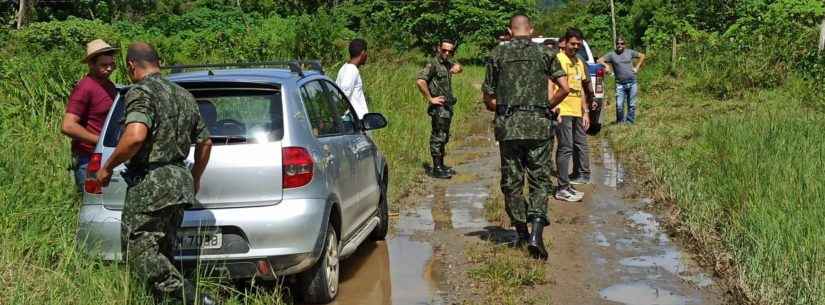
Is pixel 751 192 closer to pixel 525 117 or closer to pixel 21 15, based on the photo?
pixel 525 117

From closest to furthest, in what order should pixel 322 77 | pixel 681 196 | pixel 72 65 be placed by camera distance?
pixel 322 77 → pixel 681 196 → pixel 72 65

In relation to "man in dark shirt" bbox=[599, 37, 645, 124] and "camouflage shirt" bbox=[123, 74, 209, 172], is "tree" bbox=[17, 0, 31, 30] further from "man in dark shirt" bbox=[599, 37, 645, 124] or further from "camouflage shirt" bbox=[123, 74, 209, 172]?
"camouflage shirt" bbox=[123, 74, 209, 172]

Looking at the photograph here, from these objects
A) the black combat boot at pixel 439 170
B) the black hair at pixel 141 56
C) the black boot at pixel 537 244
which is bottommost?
the black combat boot at pixel 439 170

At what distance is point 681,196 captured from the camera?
834 centimetres

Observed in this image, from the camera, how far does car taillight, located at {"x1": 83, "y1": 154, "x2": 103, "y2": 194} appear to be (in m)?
5.38

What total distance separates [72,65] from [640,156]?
282 inches

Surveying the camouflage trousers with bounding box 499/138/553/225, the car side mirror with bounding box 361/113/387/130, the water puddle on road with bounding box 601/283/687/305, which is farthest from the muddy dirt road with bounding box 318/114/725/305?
the car side mirror with bounding box 361/113/387/130

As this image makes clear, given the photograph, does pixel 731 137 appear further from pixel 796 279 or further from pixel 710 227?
pixel 796 279

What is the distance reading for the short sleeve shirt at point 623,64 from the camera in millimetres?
15945

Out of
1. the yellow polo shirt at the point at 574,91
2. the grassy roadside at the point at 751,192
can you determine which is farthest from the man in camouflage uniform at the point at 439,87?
the grassy roadside at the point at 751,192

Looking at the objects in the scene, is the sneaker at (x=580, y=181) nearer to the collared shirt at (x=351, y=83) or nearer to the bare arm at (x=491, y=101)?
the collared shirt at (x=351, y=83)

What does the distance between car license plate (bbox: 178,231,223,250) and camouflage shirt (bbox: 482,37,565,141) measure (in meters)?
2.60

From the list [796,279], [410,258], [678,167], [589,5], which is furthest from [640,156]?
[589,5]

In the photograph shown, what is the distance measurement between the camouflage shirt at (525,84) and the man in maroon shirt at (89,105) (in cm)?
290
